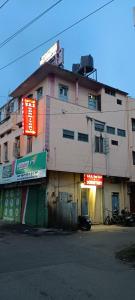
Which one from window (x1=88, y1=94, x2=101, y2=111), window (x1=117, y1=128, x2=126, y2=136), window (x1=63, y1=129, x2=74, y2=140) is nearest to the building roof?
window (x1=88, y1=94, x2=101, y2=111)

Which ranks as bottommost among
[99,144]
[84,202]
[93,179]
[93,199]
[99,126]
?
[84,202]

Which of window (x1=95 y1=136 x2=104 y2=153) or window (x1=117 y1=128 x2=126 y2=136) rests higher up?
window (x1=117 y1=128 x2=126 y2=136)

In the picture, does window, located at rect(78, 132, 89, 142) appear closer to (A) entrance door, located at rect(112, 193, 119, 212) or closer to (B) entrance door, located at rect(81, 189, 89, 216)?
(B) entrance door, located at rect(81, 189, 89, 216)

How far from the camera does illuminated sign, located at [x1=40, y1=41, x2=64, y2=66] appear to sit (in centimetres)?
2706

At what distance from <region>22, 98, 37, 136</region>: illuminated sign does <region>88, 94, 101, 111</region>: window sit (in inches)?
237

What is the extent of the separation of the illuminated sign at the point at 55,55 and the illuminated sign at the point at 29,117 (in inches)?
209

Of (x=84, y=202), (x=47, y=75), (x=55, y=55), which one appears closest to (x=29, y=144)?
(x=47, y=75)

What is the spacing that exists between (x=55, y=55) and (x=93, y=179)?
36.0ft

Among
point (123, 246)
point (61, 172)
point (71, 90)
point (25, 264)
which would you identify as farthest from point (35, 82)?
point (25, 264)

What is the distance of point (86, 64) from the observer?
29.9 meters

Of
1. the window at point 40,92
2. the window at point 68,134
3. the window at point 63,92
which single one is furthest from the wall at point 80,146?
the window at point 40,92

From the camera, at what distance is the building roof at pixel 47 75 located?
82.0ft

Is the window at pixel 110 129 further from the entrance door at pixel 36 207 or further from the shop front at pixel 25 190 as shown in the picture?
the entrance door at pixel 36 207

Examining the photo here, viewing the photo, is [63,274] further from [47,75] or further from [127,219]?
[47,75]
